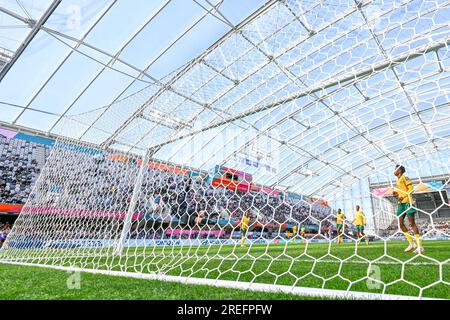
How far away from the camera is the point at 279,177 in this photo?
4160mm

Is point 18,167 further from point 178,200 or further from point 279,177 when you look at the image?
point 279,177

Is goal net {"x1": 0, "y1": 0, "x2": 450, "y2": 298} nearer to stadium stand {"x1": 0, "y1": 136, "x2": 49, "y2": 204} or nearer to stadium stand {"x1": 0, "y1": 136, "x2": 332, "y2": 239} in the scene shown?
stadium stand {"x1": 0, "y1": 136, "x2": 332, "y2": 239}

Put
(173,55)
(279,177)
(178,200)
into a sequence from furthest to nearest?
(173,55) < (279,177) < (178,200)

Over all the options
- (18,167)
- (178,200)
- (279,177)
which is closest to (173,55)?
(279,177)

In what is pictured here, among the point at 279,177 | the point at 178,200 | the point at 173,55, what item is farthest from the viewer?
the point at 173,55

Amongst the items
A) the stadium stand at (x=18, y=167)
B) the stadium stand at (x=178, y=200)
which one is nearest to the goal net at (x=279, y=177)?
the stadium stand at (x=178, y=200)

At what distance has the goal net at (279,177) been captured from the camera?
1.85 metres

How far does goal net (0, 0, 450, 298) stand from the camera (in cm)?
185

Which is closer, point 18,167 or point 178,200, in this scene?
point 178,200

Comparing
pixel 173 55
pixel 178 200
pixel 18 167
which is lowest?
pixel 178 200

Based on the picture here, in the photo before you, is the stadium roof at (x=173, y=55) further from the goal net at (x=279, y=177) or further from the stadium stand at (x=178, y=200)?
the stadium stand at (x=178, y=200)
